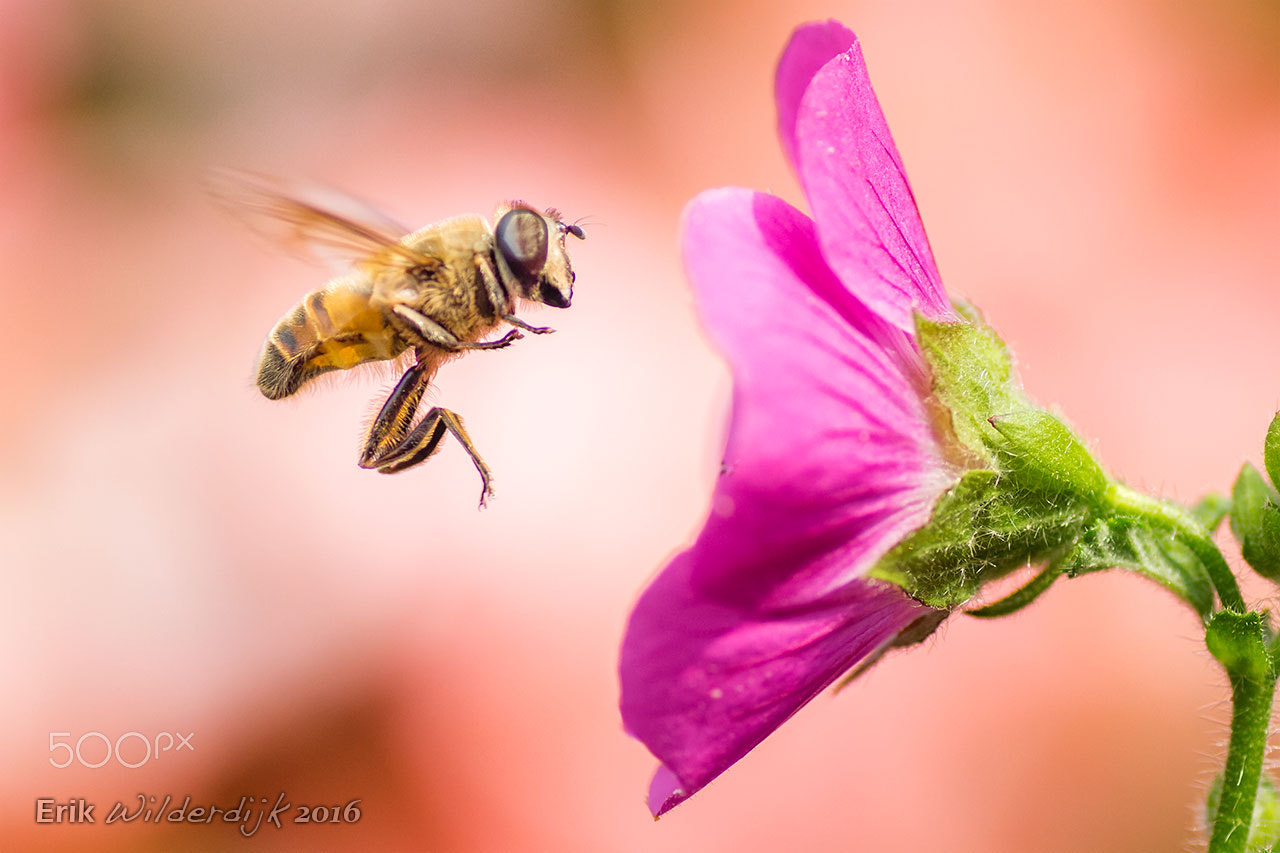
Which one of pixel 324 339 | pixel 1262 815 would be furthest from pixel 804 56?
pixel 1262 815

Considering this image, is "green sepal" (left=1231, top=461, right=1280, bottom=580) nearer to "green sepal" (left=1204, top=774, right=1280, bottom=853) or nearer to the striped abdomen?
"green sepal" (left=1204, top=774, right=1280, bottom=853)

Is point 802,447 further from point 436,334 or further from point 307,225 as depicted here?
point 307,225

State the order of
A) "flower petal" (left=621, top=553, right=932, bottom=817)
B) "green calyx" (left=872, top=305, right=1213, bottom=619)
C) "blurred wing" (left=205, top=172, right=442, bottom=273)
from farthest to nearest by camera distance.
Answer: "blurred wing" (left=205, top=172, right=442, bottom=273) < "green calyx" (left=872, top=305, right=1213, bottom=619) < "flower petal" (left=621, top=553, right=932, bottom=817)

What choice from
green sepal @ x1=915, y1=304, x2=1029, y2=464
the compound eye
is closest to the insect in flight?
the compound eye

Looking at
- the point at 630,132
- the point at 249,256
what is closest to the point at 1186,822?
the point at 630,132

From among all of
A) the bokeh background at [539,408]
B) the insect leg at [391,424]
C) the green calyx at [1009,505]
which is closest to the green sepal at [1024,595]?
the green calyx at [1009,505]

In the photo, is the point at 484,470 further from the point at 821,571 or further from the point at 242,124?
the point at 242,124
